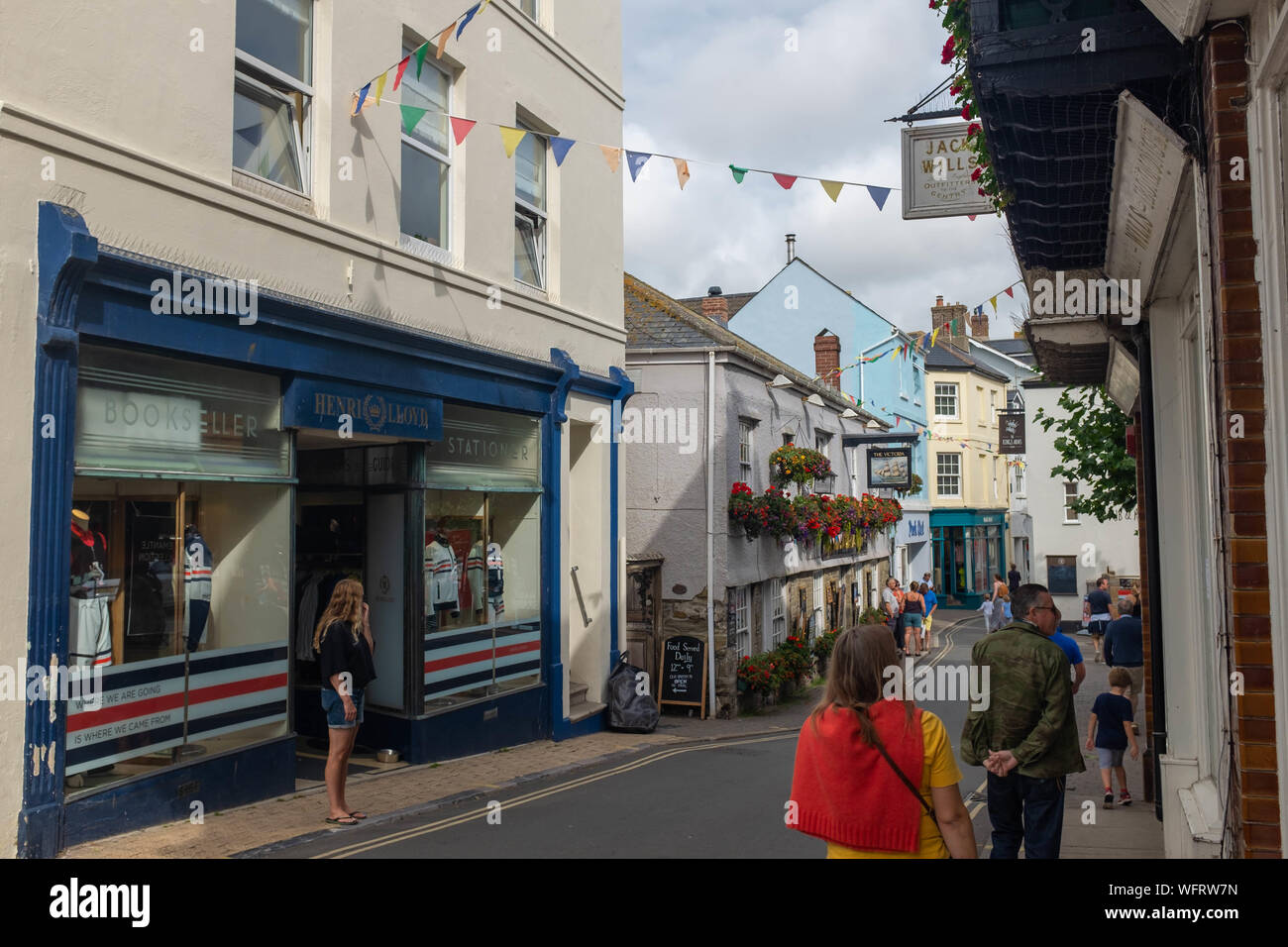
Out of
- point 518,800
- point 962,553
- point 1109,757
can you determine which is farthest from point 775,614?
point 962,553

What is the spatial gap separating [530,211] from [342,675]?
6846mm

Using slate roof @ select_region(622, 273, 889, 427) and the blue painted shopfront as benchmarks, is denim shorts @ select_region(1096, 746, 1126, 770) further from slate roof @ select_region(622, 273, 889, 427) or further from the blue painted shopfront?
slate roof @ select_region(622, 273, 889, 427)

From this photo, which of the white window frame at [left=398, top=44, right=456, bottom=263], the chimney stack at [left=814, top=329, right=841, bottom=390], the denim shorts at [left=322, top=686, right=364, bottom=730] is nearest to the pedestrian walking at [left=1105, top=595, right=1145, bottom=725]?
the denim shorts at [left=322, top=686, right=364, bottom=730]

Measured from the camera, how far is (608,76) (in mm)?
13922

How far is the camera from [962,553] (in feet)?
134

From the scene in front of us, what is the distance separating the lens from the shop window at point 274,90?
796 cm

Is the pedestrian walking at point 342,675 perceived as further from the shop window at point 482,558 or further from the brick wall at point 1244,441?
the brick wall at point 1244,441

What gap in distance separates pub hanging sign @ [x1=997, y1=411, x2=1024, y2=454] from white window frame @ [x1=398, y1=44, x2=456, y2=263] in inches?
996

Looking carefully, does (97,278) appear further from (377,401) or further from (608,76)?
(608,76)

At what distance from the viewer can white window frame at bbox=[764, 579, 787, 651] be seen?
19219 mm

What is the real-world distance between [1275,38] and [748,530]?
49.4 feet

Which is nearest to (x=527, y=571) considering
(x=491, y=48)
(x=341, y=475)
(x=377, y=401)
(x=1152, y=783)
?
(x=341, y=475)

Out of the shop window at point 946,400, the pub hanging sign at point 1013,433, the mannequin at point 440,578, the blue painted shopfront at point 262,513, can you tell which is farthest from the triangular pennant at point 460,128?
the shop window at point 946,400

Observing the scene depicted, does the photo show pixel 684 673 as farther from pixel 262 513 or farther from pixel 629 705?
pixel 262 513
